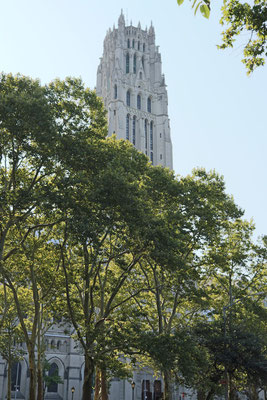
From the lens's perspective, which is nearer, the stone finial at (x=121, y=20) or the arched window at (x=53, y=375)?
the arched window at (x=53, y=375)

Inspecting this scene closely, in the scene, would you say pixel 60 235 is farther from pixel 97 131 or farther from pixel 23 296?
pixel 23 296

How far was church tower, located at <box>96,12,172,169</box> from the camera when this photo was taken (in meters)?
87.3

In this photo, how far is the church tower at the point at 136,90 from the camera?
3438 inches

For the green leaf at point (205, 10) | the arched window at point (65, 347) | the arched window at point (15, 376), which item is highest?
the green leaf at point (205, 10)

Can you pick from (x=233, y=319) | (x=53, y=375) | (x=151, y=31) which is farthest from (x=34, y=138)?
(x=151, y=31)

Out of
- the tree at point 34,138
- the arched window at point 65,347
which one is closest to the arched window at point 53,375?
the arched window at point 65,347

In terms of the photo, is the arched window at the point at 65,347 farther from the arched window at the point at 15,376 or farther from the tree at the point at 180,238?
the tree at the point at 180,238

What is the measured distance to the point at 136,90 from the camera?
3642 inches

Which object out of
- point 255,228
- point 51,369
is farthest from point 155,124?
point 255,228

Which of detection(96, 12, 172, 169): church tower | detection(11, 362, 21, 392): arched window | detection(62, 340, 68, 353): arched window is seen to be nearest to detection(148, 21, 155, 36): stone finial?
detection(96, 12, 172, 169): church tower

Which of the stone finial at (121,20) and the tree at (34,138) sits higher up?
the stone finial at (121,20)

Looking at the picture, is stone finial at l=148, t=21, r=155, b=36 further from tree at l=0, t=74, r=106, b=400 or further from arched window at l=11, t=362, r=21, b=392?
tree at l=0, t=74, r=106, b=400

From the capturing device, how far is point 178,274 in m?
21.9

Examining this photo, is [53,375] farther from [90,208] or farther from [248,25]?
[248,25]
